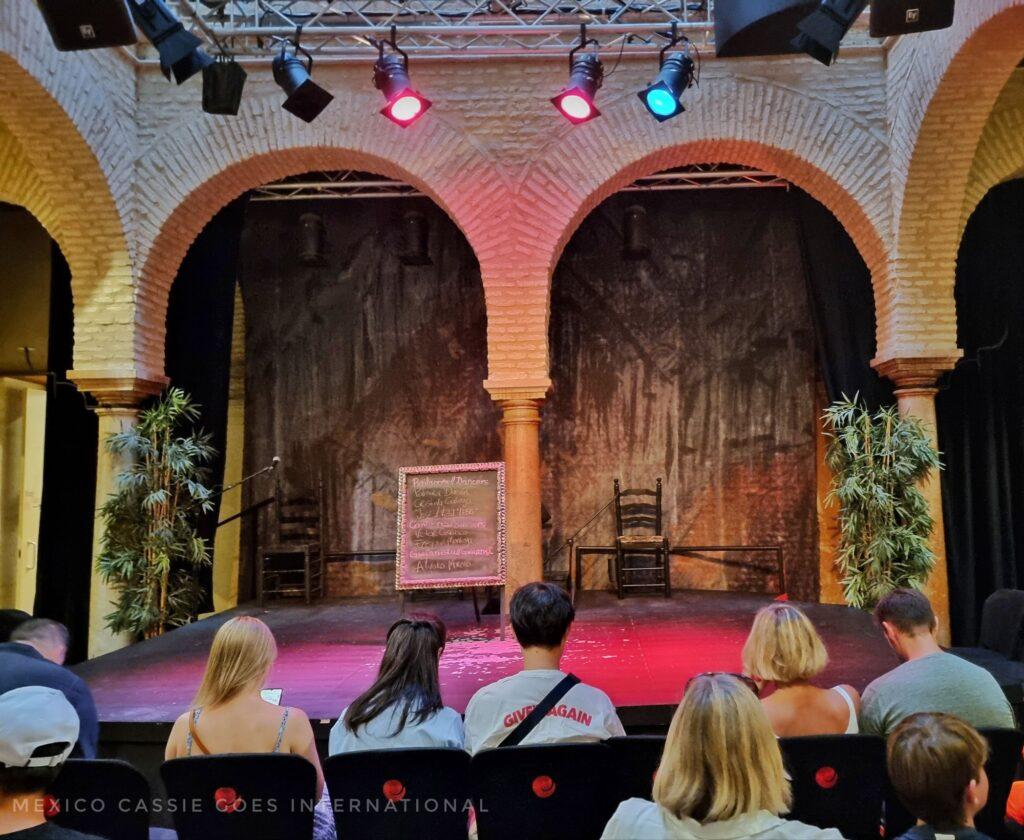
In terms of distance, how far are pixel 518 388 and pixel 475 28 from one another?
2.58 metres

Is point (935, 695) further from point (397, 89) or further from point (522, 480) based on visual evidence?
point (397, 89)

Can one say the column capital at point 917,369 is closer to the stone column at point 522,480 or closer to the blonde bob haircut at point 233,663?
the stone column at point 522,480

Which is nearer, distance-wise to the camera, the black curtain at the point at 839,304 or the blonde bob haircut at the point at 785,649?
the blonde bob haircut at the point at 785,649

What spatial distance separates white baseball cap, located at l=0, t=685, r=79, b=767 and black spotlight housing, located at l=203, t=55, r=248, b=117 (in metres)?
4.93

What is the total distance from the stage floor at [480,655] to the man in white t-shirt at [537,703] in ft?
5.25

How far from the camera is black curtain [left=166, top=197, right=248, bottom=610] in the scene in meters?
7.43

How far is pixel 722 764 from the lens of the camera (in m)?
1.58

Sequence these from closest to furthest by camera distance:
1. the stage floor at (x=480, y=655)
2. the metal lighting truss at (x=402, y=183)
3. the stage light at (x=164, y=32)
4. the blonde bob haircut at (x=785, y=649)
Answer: the blonde bob haircut at (x=785, y=649), the stage floor at (x=480, y=655), the stage light at (x=164, y=32), the metal lighting truss at (x=402, y=183)

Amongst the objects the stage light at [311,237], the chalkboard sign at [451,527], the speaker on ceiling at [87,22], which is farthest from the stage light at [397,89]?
the stage light at [311,237]

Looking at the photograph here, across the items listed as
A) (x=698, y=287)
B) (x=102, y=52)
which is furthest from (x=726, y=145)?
(x=102, y=52)

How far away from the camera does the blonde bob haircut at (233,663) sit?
227 centimetres

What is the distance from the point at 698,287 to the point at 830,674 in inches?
202

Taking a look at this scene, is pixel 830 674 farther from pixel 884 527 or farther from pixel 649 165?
pixel 649 165

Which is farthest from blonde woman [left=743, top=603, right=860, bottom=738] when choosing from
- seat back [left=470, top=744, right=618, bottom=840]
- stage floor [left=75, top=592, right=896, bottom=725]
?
stage floor [left=75, top=592, right=896, bottom=725]
